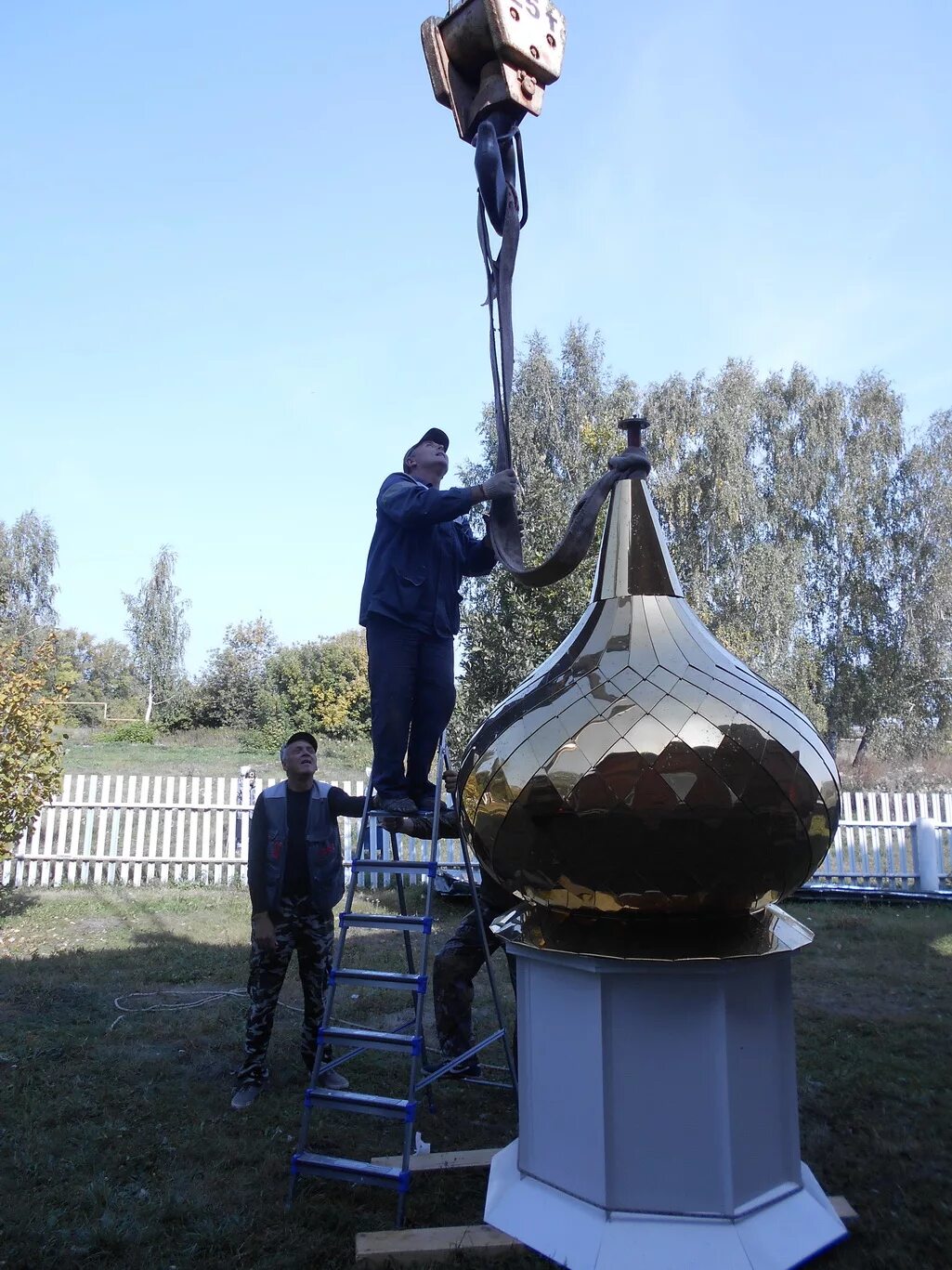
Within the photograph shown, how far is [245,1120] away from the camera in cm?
509

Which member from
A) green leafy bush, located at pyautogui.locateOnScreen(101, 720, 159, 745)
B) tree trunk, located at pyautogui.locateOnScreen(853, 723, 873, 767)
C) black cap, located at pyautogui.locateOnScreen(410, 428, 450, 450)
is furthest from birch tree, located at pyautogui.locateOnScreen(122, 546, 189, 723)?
black cap, located at pyautogui.locateOnScreen(410, 428, 450, 450)

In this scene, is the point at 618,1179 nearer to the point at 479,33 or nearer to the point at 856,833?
the point at 479,33

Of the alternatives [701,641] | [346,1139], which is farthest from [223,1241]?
[701,641]

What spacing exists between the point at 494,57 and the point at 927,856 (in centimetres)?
1302

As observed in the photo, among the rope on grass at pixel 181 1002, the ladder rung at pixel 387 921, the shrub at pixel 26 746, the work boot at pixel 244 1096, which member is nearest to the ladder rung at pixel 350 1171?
the ladder rung at pixel 387 921

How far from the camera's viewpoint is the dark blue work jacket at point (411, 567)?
4137 mm

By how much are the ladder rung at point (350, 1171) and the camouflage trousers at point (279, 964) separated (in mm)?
1597

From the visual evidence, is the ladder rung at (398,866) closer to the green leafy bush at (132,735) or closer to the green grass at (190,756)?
the green grass at (190,756)

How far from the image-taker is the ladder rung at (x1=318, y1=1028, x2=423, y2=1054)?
3.85 metres

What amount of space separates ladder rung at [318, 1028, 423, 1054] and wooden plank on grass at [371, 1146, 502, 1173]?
0.58 metres

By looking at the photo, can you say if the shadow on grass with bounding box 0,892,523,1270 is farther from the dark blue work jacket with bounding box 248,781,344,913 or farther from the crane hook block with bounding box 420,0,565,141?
the crane hook block with bounding box 420,0,565,141

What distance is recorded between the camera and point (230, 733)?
3866 centimetres

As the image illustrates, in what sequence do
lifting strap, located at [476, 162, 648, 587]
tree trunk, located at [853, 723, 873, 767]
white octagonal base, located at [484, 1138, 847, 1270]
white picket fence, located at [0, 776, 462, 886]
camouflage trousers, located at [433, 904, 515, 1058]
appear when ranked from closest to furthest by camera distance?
white octagonal base, located at [484, 1138, 847, 1270], lifting strap, located at [476, 162, 648, 587], camouflage trousers, located at [433, 904, 515, 1058], white picket fence, located at [0, 776, 462, 886], tree trunk, located at [853, 723, 873, 767]

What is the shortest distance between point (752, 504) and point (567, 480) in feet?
17.5
